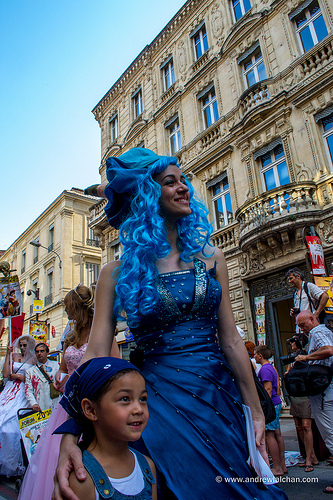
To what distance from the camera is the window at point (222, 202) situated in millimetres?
12406

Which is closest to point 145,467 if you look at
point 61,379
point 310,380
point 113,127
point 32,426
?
point 61,379

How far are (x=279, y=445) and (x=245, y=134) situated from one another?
31.0ft

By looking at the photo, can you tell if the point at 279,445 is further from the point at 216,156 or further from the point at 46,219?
the point at 46,219

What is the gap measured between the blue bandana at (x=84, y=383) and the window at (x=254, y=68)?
1246 cm

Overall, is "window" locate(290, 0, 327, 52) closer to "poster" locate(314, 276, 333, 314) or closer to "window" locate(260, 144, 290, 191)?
"window" locate(260, 144, 290, 191)

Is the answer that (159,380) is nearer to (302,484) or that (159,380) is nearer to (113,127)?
(302,484)

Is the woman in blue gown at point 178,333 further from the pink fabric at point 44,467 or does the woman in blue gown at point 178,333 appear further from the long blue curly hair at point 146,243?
the pink fabric at point 44,467

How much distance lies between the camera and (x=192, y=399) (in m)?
1.36

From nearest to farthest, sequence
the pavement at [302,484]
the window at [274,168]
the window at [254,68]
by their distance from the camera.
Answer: the pavement at [302,484], the window at [274,168], the window at [254,68]

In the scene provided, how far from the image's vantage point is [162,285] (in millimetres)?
1604

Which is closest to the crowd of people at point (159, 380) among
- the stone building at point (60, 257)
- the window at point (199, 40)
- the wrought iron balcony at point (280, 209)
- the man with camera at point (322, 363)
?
the man with camera at point (322, 363)

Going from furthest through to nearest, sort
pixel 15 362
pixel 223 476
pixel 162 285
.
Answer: pixel 15 362 → pixel 162 285 → pixel 223 476

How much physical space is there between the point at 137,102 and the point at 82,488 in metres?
19.4

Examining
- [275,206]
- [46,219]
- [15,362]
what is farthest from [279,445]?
[46,219]
